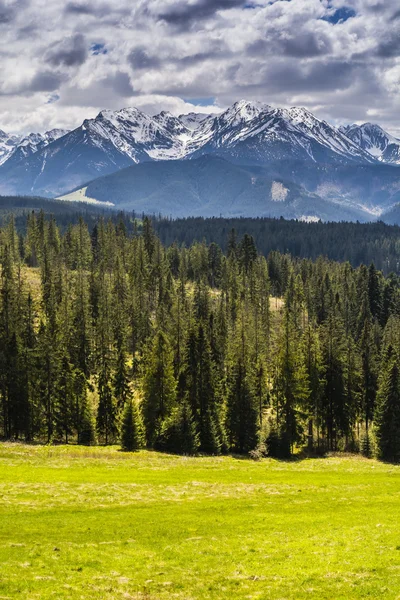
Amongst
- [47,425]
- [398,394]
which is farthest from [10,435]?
[398,394]

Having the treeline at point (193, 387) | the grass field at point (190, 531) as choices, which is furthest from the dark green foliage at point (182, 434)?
the grass field at point (190, 531)

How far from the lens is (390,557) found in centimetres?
2730

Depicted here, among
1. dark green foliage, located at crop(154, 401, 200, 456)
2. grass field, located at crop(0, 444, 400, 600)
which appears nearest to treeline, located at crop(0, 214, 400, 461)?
dark green foliage, located at crop(154, 401, 200, 456)

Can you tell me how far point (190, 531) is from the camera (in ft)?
106

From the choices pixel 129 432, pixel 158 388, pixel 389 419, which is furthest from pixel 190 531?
pixel 389 419

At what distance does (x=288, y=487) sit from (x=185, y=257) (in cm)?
14417

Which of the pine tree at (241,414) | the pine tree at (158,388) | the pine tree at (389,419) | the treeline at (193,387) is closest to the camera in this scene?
the pine tree at (389,419)

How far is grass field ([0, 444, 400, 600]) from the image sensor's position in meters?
23.9

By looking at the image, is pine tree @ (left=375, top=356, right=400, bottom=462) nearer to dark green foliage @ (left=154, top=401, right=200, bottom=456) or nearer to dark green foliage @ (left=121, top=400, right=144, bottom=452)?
dark green foliage @ (left=154, top=401, right=200, bottom=456)

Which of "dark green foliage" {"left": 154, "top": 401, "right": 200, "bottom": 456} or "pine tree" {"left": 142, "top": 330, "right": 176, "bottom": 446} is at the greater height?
"pine tree" {"left": 142, "top": 330, "right": 176, "bottom": 446}

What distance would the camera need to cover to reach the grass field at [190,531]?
939 inches

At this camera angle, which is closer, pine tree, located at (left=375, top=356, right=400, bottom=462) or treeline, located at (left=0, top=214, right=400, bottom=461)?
pine tree, located at (left=375, top=356, right=400, bottom=462)

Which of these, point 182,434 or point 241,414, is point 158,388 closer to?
point 182,434

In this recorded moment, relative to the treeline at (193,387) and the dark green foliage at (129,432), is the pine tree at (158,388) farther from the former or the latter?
the dark green foliage at (129,432)
